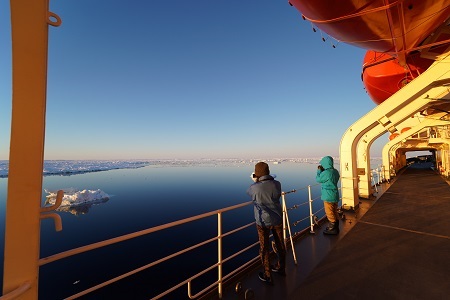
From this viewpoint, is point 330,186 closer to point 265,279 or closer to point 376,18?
point 265,279

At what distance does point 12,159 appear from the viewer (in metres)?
1.09

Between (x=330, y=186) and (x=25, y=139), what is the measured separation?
4626mm

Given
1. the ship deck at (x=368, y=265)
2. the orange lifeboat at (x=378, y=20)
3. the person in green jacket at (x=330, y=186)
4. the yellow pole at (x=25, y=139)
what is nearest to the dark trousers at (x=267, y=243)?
the ship deck at (x=368, y=265)

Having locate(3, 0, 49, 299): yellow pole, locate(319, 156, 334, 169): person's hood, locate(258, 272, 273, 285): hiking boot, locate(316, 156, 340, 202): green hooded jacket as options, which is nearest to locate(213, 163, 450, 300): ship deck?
locate(258, 272, 273, 285): hiking boot

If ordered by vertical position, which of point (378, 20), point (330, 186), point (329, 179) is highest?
point (378, 20)

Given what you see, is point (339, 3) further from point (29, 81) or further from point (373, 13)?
point (29, 81)

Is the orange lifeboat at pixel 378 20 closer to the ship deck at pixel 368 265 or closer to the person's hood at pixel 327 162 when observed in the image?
the person's hood at pixel 327 162

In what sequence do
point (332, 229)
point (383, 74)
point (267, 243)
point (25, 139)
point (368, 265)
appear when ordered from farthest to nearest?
point (383, 74)
point (332, 229)
point (368, 265)
point (267, 243)
point (25, 139)

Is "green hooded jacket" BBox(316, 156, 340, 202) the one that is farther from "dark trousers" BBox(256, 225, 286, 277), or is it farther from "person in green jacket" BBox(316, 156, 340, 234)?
"dark trousers" BBox(256, 225, 286, 277)

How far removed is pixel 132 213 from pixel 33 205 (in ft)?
144

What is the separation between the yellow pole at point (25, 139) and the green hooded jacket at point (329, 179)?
14.2ft

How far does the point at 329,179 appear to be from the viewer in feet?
14.1

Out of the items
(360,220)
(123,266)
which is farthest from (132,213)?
(360,220)

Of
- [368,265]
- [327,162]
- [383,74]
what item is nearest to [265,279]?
[368,265]
